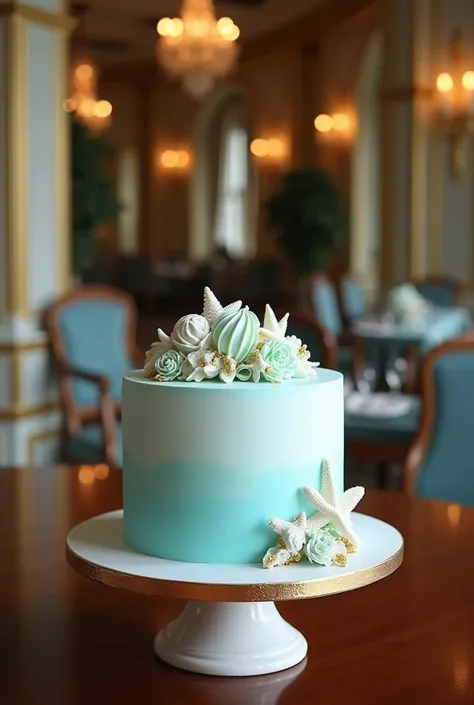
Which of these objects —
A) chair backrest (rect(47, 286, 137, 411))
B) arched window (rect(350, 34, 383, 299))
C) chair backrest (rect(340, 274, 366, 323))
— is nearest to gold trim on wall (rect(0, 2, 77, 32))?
chair backrest (rect(47, 286, 137, 411))

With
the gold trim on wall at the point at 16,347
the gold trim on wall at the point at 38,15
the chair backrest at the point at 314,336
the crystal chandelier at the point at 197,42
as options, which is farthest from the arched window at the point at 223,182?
the chair backrest at the point at 314,336

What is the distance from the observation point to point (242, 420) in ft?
3.85

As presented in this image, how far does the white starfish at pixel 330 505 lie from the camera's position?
119 cm

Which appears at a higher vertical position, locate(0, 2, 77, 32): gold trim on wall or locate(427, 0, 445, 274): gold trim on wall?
locate(0, 2, 77, 32): gold trim on wall

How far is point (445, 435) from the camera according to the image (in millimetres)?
2648

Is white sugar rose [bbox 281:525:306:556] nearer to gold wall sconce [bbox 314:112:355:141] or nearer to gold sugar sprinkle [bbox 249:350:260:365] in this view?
gold sugar sprinkle [bbox 249:350:260:365]

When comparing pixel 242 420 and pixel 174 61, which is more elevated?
pixel 174 61

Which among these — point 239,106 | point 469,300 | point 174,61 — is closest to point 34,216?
point 469,300

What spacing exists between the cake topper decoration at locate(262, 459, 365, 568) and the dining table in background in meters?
5.37

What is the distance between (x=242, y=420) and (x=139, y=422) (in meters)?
0.13

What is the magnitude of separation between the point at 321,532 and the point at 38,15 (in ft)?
13.3

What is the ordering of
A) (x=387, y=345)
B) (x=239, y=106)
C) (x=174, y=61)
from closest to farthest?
(x=387, y=345)
(x=174, y=61)
(x=239, y=106)

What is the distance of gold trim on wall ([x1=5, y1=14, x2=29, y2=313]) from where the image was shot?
4672mm

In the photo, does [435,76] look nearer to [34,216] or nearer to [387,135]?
[387,135]
